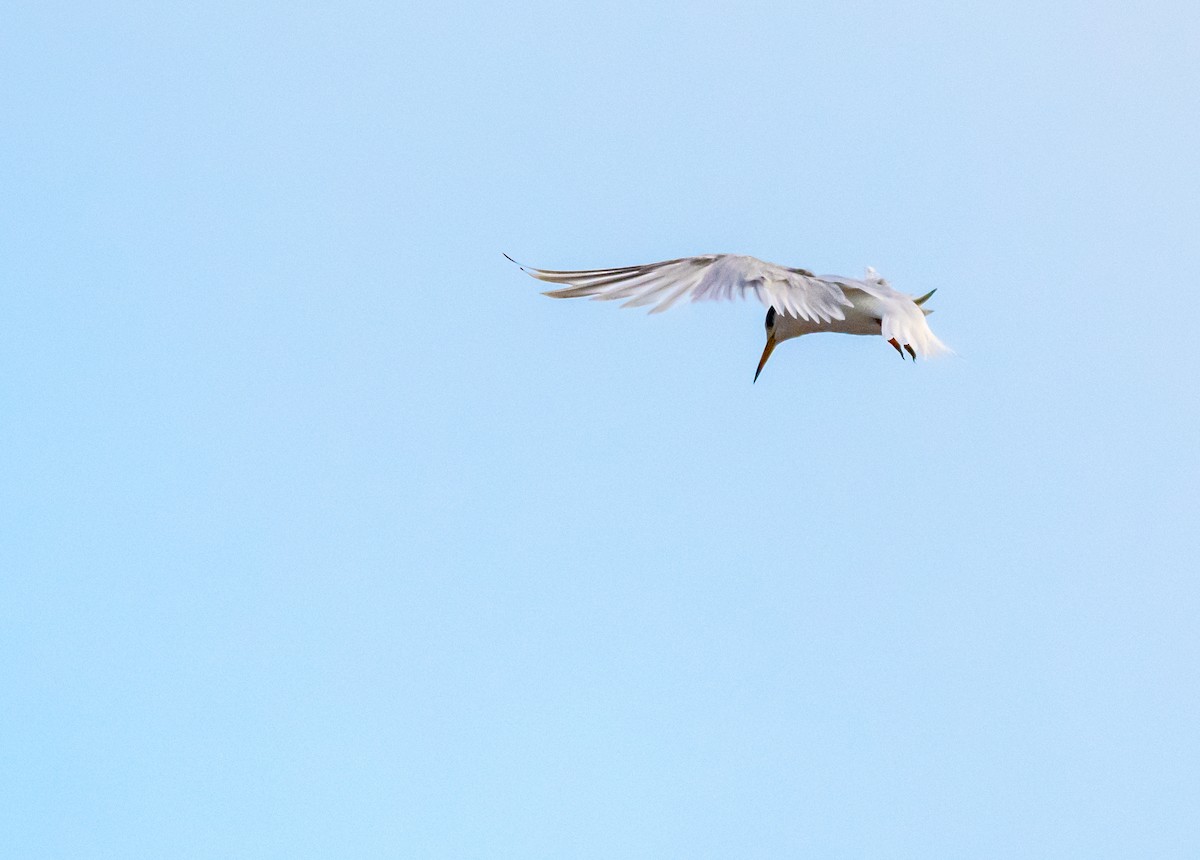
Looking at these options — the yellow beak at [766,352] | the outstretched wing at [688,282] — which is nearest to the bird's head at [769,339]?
the yellow beak at [766,352]

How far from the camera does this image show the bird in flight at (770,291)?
10.2 m

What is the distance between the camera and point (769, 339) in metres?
13.5

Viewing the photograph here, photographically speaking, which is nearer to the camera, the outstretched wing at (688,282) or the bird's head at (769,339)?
the outstretched wing at (688,282)

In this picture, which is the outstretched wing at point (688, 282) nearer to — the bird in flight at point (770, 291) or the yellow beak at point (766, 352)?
the bird in flight at point (770, 291)

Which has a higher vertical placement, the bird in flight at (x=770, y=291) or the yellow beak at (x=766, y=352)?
the yellow beak at (x=766, y=352)

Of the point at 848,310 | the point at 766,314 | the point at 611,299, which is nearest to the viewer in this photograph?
the point at 611,299

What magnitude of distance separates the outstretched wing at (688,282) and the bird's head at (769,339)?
2.41 m

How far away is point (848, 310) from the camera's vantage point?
1181 centimetres

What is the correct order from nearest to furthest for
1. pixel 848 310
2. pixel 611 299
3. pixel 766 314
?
1. pixel 611 299
2. pixel 848 310
3. pixel 766 314

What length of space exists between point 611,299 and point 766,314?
3695mm

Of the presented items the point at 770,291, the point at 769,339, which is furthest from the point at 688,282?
the point at 769,339

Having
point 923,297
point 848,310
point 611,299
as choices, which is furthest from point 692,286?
point 923,297

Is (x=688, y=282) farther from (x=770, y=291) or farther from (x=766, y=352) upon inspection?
(x=766, y=352)

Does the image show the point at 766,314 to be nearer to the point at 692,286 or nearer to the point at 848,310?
the point at 848,310
